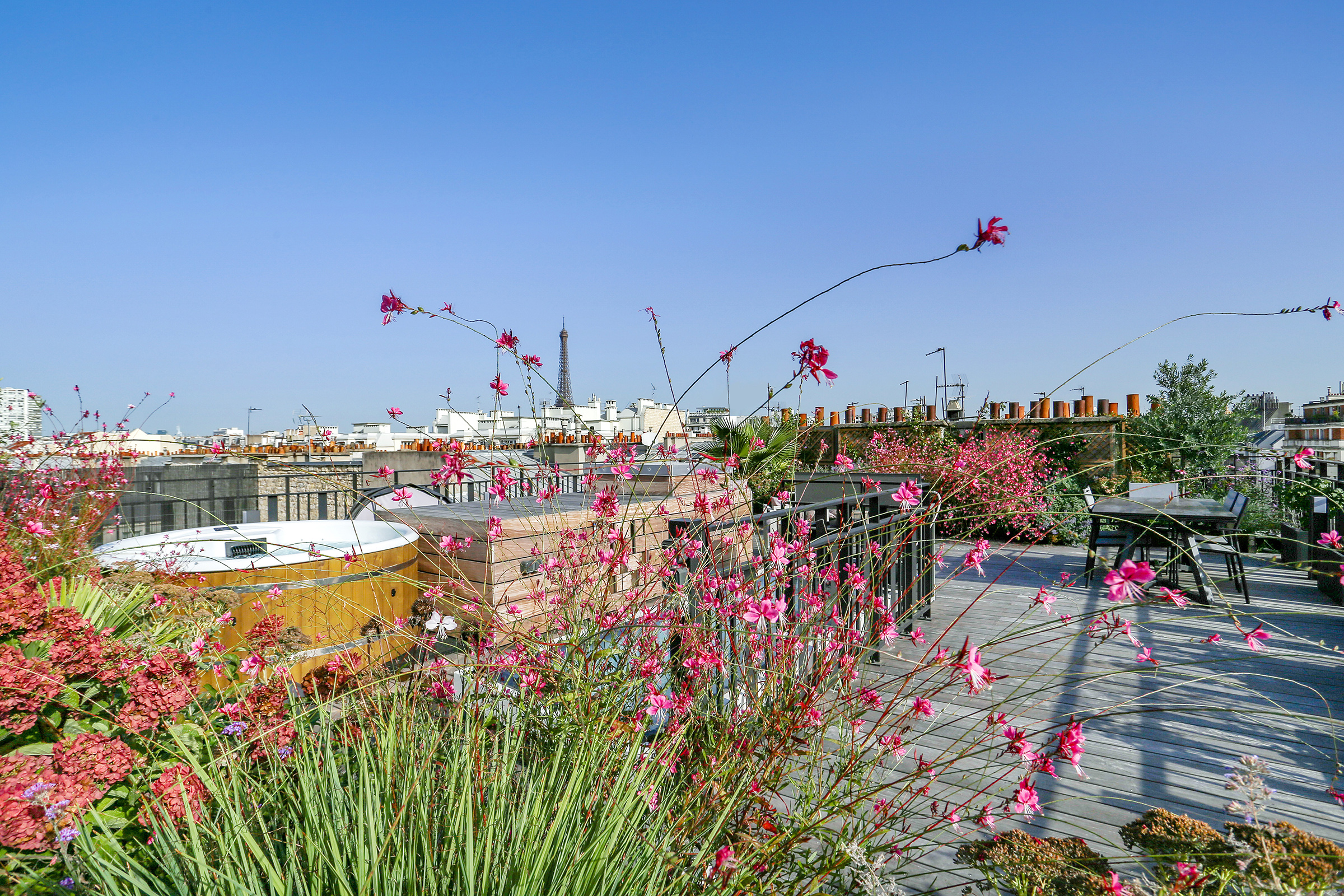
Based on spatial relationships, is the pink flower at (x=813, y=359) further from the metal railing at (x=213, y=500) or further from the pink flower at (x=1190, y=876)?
the metal railing at (x=213, y=500)

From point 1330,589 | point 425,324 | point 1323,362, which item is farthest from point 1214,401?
point 425,324

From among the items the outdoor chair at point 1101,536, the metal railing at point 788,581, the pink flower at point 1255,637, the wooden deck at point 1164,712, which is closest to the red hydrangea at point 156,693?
the metal railing at point 788,581

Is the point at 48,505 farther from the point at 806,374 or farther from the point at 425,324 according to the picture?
the point at 806,374

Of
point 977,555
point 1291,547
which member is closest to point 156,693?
point 977,555

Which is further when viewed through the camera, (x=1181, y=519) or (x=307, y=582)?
(x=1181, y=519)

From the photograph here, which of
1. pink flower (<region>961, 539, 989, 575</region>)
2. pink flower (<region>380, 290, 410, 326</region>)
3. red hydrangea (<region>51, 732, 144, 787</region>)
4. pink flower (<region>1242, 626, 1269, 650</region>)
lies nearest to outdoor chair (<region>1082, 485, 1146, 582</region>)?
pink flower (<region>961, 539, 989, 575</region>)

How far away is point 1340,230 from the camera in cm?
550

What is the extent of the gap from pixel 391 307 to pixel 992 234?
1.66 metres

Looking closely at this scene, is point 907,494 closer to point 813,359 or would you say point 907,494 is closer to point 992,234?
point 813,359

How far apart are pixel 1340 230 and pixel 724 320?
22.2 ft

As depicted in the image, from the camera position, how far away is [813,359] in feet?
5.21

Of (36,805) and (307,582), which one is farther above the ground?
(307,582)

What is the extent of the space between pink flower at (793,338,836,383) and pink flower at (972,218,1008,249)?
0.44 m

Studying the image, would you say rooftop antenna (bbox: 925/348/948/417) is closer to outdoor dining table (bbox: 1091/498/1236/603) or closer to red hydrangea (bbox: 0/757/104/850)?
outdoor dining table (bbox: 1091/498/1236/603)
